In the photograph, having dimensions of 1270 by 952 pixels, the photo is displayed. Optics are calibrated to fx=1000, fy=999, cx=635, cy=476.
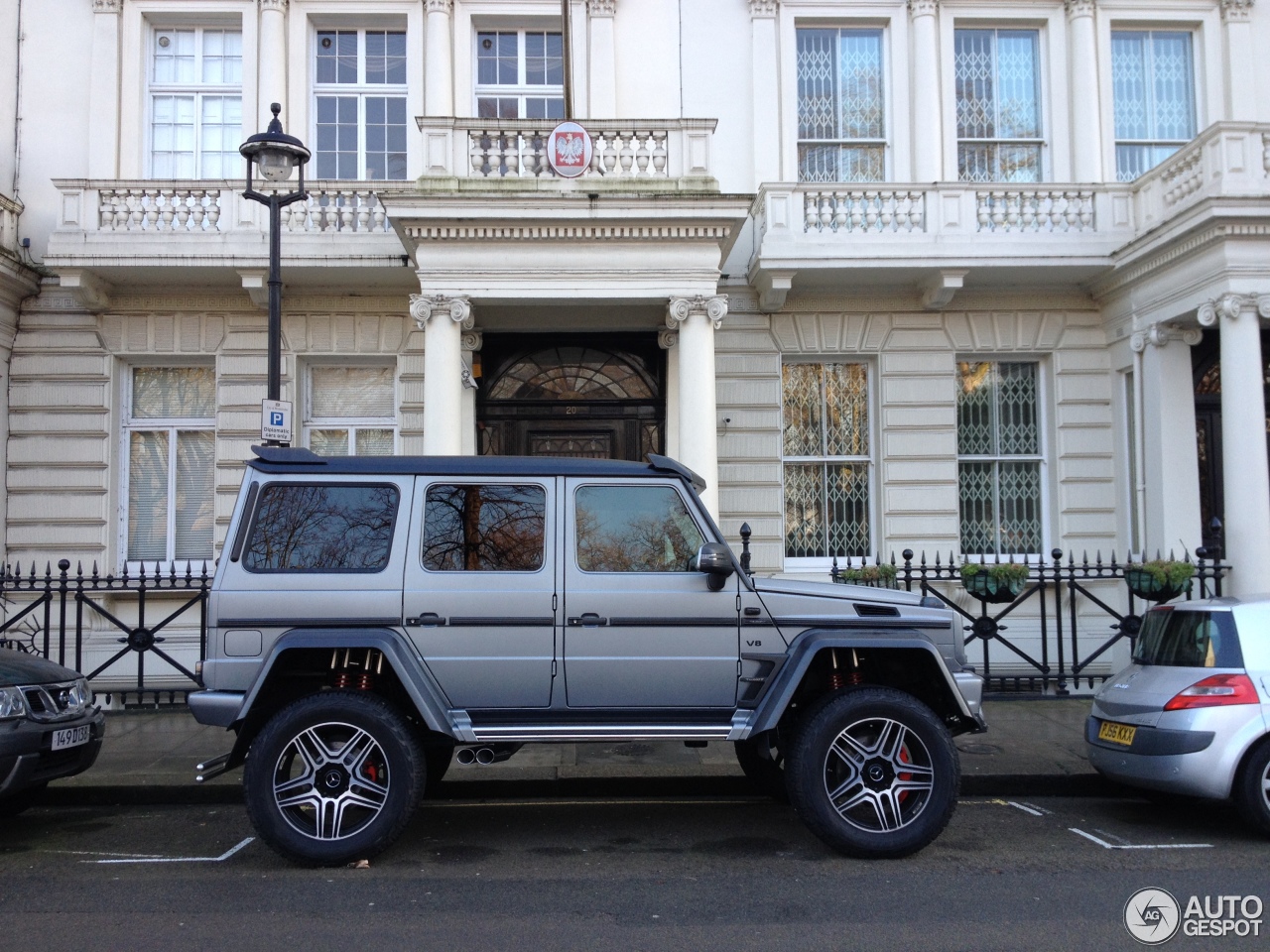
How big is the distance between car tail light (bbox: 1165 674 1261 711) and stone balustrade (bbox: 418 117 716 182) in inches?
286

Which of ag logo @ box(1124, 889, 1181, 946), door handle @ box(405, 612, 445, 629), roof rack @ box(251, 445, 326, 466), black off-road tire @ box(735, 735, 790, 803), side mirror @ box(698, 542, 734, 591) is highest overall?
roof rack @ box(251, 445, 326, 466)

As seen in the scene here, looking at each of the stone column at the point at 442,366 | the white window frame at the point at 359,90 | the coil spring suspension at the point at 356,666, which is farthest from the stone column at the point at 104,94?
the coil spring suspension at the point at 356,666

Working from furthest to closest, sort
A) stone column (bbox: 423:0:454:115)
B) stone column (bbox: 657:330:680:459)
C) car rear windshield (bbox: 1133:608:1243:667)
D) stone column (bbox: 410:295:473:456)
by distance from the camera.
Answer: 1. stone column (bbox: 423:0:454:115)
2. stone column (bbox: 657:330:680:459)
3. stone column (bbox: 410:295:473:456)
4. car rear windshield (bbox: 1133:608:1243:667)

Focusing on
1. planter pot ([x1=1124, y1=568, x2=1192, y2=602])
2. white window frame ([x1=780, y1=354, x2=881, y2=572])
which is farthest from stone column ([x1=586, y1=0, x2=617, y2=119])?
planter pot ([x1=1124, y1=568, x2=1192, y2=602])

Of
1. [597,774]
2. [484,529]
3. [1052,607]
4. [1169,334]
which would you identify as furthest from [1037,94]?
[484,529]

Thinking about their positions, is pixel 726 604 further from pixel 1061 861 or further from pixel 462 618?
pixel 1061 861

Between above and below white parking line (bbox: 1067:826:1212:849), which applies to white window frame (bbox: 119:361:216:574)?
above

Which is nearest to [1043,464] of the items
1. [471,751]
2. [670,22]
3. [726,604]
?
[670,22]

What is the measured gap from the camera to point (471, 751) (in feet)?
20.0

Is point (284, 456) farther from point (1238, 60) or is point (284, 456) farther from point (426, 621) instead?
point (1238, 60)

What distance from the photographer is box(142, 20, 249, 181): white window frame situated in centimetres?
1388

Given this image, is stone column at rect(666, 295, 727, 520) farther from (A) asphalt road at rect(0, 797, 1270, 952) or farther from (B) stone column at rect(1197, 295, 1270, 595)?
(B) stone column at rect(1197, 295, 1270, 595)

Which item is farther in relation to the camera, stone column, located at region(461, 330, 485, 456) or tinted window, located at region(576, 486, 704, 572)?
stone column, located at region(461, 330, 485, 456)

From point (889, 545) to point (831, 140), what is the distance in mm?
5682
